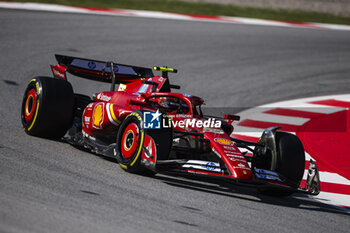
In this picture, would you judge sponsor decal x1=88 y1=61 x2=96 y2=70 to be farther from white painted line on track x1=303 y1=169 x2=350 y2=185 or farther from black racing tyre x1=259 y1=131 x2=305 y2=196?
white painted line on track x1=303 y1=169 x2=350 y2=185

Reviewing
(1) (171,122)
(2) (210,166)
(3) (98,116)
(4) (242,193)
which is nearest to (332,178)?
(4) (242,193)

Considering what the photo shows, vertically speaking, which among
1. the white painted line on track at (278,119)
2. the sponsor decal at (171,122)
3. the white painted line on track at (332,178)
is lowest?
the white painted line on track at (332,178)

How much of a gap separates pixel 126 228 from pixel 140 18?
12929mm

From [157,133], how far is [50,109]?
195 centimetres

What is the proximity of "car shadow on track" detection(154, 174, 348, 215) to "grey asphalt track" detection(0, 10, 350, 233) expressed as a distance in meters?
0.02

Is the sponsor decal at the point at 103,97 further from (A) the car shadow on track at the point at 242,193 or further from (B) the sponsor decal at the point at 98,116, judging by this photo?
(A) the car shadow on track at the point at 242,193

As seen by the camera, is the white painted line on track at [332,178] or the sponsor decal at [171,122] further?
the white painted line on track at [332,178]

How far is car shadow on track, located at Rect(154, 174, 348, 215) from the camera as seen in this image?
20.9ft

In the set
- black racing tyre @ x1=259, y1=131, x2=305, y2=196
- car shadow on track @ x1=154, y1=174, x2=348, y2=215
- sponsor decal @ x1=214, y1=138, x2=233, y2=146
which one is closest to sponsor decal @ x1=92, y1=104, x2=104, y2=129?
car shadow on track @ x1=154, y1=174, x2=348, y2=215

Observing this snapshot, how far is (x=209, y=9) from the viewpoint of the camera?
20.2 metres

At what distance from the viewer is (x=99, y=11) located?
1711cm

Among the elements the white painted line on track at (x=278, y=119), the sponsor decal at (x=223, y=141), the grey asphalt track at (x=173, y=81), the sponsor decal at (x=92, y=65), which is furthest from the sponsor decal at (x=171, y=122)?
the white painted line on track at (x=278, y=119)

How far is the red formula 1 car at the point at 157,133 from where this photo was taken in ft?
20.2

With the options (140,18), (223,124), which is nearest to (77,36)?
(140,18)
